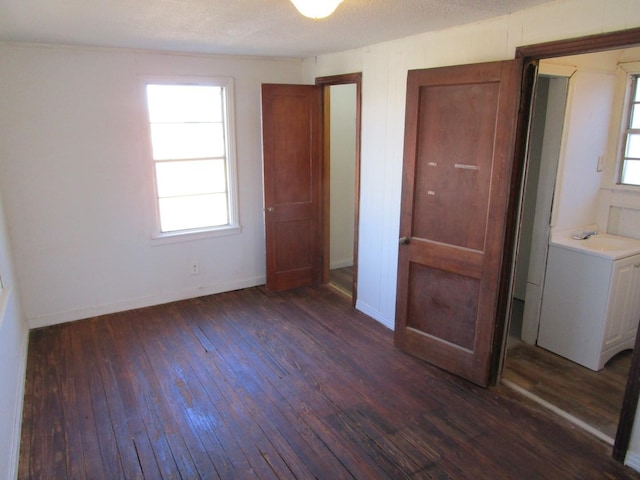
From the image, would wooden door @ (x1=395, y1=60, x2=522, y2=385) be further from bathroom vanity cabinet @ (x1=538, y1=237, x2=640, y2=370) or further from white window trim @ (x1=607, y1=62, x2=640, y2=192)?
white window trim @ (x1=607, y1=62, x2=640, y2=192)

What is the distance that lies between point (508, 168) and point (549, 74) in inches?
37.1

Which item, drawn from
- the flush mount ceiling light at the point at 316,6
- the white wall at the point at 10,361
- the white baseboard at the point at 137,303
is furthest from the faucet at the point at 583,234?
the white wall at the point at 10,361

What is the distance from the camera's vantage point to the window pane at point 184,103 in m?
3.99

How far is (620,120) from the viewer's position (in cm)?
344

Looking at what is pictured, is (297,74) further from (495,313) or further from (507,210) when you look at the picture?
(495,313)

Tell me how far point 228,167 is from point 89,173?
4.13ft

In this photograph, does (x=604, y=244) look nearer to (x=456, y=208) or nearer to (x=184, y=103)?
(x=456, y=208)

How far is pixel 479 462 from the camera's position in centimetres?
229

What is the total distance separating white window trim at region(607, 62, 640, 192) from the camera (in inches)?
131

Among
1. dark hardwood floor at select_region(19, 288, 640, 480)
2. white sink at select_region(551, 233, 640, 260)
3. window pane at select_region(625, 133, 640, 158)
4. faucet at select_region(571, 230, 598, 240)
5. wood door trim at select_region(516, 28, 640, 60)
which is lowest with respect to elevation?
dark hardwood floor at select_region(19, 288, 640, 480)

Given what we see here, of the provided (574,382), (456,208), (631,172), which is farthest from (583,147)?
(574,382)

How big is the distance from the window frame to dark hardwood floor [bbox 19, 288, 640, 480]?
2.03 m

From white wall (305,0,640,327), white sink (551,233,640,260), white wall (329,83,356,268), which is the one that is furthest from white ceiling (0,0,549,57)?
white sink (551,233,640,260)

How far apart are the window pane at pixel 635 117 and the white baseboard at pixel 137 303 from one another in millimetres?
Result: 3667
